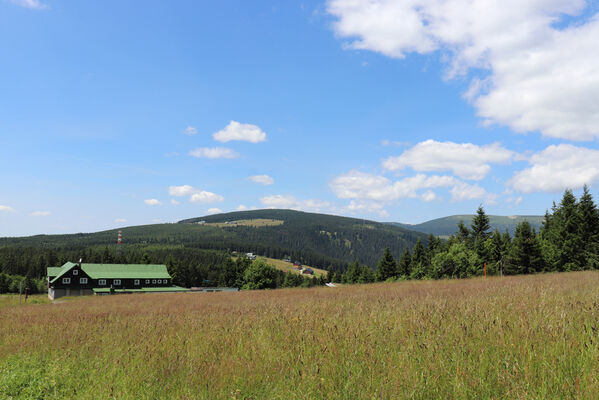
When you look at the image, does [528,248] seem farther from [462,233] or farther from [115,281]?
[115,281]

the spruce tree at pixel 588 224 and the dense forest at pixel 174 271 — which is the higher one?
the spruce tree at pixel 588 224

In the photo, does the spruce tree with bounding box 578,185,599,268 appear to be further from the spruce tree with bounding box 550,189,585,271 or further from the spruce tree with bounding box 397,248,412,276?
the spruce tree with bounding box 397,248,412,276

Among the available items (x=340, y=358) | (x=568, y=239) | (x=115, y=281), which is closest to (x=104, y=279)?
(x=115, y=281)

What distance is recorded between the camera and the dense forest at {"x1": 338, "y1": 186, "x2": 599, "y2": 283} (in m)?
40.7

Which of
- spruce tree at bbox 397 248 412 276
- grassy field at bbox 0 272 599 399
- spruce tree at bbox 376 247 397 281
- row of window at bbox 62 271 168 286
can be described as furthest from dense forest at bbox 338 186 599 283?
row of window at bbox 62 271 168 286

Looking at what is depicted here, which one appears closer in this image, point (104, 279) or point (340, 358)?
point (340, 358)

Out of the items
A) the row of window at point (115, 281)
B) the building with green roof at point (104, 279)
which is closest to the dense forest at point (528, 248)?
the building with green roof at point (104, 279)

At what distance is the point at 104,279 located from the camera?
271 ft

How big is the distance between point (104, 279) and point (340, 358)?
9326 centimetres

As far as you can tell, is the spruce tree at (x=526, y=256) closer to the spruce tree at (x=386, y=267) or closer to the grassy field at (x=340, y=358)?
the spruce tree at (x=386, y=267)

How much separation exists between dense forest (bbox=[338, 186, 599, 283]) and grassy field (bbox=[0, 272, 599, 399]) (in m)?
42.9

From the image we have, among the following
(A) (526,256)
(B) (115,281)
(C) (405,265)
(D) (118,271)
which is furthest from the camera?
(D) (118,271)

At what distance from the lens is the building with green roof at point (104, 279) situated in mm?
78188

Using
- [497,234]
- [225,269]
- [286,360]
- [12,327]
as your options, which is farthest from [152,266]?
[286,360]
